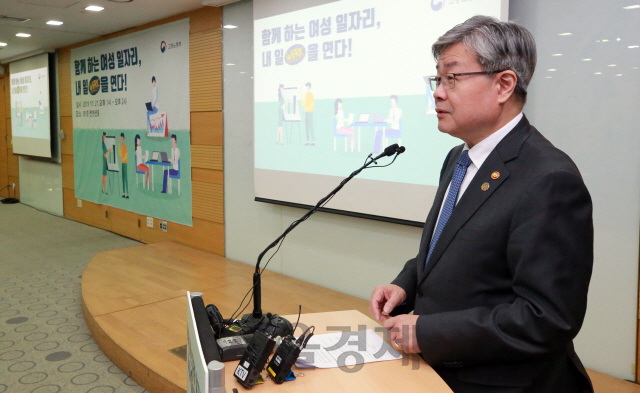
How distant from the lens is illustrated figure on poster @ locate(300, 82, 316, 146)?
3.58 meters

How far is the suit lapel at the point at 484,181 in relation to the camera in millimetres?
1178

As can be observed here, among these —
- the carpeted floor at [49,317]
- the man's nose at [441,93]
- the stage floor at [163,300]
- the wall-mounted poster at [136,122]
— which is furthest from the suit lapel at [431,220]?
the wall-mounted poster at [136,122]

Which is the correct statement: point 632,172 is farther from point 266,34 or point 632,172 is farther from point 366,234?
point 266,34

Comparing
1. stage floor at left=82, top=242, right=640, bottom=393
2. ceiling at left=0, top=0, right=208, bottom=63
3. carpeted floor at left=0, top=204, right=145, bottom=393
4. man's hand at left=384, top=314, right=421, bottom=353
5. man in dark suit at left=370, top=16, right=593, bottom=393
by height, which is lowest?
carpeted floor at left=0, top=204, right=145, bottom=393

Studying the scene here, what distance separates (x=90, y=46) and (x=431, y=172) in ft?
17.5

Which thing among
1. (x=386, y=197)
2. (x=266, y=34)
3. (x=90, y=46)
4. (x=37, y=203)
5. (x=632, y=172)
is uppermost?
(x=90, y=46)

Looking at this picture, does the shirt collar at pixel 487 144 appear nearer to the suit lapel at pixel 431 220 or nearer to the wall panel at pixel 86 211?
the suit lapel at pixel 431 220

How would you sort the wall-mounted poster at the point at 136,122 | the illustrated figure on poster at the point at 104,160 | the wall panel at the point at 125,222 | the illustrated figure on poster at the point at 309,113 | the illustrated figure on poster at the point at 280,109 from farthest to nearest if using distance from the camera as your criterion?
the illustrated figure on poster at the point at 104,160
the wall panel at the point at 125,222
the wall-mounted poster at the point at 136,122
the illustrated figure on poster at the point at 280,109
the illustrated figure on poster at the point at 309,113

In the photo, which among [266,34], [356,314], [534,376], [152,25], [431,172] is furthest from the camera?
[152,25]

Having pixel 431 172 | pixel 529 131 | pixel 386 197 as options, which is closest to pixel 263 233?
pixel 386 197

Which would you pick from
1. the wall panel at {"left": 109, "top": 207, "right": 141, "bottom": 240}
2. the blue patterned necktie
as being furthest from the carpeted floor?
the blue patterned necktie

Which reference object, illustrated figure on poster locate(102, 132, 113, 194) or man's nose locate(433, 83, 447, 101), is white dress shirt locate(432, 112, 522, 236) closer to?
man's nose locate(433, 83, 447, 101)

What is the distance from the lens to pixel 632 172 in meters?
2.25

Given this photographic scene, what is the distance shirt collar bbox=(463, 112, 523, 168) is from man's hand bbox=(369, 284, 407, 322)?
431 mm
